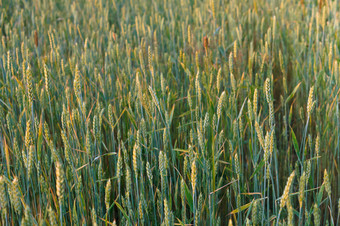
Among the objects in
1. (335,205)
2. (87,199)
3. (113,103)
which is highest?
(113,103)

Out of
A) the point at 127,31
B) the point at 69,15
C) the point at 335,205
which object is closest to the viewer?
the point at 335,205

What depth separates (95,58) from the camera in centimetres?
172

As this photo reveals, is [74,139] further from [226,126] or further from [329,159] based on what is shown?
[329,159]

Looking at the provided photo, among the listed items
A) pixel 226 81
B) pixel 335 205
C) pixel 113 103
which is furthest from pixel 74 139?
pixel 335 205

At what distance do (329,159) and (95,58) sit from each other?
3.63 ft

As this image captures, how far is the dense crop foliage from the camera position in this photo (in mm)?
826

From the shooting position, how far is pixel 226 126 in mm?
1249

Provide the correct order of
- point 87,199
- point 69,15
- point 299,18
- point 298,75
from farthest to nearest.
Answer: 1. point 69,15
2. point 299,18
3. point 298,75
4. point 87,199

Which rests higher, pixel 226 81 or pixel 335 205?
pixel 226 81

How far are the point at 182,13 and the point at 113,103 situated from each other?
148 cm

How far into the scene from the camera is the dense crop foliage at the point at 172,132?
2.71 feet

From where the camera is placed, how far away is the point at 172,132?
4.36ft

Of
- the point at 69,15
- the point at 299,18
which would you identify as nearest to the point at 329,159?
the point at 299,18

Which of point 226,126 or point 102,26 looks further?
point 102,26
